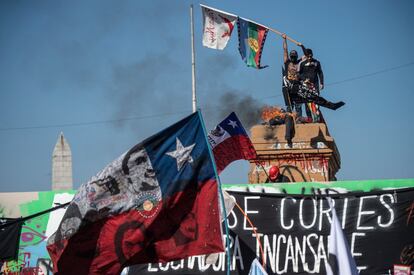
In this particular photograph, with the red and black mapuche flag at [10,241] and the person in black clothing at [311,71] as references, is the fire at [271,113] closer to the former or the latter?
the person in black clothing at [311,71]

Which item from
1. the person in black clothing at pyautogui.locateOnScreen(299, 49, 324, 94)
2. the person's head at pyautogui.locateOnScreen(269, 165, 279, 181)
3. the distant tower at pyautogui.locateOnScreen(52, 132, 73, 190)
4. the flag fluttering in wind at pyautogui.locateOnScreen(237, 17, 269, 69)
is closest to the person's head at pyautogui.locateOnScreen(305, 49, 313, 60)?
the person in black clothing at pyautogui.locateOnScreen(299, 49, 324, 94)

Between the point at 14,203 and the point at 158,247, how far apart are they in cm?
499

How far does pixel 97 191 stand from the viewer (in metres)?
8.15

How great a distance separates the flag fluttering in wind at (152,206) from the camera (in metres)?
8.15

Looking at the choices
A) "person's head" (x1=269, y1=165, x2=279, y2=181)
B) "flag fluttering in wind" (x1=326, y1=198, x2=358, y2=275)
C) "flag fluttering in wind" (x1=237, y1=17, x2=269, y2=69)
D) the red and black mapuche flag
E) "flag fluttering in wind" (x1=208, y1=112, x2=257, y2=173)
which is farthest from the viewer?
"flag fluttering in wind" (x1=237, y1=17, x2=269, y2=69)

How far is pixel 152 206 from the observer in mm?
8297

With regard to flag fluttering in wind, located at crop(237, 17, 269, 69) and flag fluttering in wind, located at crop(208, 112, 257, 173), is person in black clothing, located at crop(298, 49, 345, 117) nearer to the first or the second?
flag fluttering in wind, located at crop(237, 17, 269, 69)

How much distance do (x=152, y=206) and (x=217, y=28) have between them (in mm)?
7578

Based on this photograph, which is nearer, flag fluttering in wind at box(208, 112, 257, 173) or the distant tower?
flag fluttering in wind at box(208, 112, 257, 173)

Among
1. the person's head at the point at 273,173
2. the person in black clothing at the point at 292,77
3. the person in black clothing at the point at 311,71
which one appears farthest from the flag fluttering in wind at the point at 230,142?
the person in black clothing at the point at 311,71

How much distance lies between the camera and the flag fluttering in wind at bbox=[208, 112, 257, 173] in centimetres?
1194

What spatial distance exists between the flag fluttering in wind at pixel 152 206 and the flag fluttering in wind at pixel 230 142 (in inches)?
137

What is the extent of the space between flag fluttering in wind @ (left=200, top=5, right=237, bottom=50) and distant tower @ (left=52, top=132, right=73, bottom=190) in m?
5.79

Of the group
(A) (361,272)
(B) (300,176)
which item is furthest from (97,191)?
(B) (300,176)
